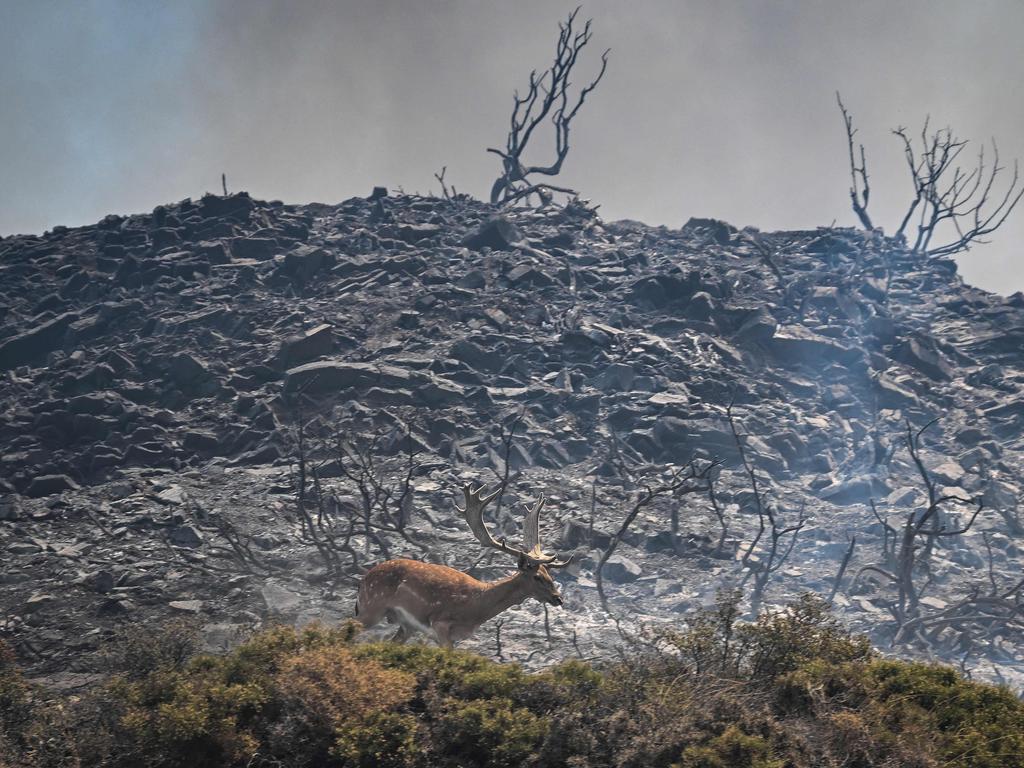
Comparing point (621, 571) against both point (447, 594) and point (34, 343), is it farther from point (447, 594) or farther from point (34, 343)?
point (34, 343)

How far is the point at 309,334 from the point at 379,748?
36.6 metres

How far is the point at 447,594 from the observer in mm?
14039

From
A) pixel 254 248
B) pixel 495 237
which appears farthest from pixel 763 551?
pixel 254 248

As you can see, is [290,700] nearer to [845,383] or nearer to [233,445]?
[233,445]

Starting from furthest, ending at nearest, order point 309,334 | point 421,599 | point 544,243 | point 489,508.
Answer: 1. point 544,243
2. point 309,334
3. point 489,508
4. point 421,599

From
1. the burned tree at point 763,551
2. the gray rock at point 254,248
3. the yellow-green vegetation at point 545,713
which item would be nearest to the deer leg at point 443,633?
the yellow-green vegetation at point 545,713

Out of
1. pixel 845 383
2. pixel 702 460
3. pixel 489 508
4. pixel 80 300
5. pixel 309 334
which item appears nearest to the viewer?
pixel 489 508

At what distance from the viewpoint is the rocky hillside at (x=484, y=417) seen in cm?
2619

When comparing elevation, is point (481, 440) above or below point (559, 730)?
above

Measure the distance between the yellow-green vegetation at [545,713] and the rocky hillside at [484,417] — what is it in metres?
4.64

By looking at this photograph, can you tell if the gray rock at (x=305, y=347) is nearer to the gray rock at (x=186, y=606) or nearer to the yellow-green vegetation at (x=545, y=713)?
the gray rock at (x=186, y=606)

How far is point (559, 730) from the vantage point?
913cm

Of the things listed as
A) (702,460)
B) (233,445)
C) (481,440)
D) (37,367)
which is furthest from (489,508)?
(37,367)

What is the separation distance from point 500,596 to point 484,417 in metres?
26.2
